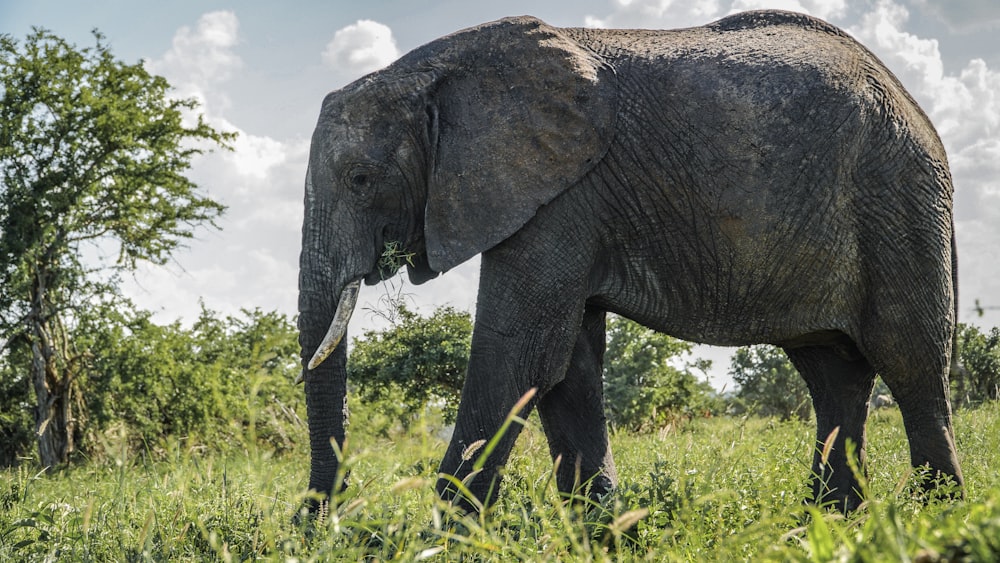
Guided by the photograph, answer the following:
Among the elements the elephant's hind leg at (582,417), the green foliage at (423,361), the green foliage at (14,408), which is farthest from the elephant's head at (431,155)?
the green foliage at (14,408)

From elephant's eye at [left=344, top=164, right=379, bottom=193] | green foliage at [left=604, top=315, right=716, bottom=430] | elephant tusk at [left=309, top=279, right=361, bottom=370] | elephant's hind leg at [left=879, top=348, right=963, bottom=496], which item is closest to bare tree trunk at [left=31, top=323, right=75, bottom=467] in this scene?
green foliage at [left=604, top=315, right=716, bottom=430]

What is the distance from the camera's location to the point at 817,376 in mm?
6020

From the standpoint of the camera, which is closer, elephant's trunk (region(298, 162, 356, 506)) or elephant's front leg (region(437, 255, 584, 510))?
elephant's front leg (region(437, 255, 584, 510))

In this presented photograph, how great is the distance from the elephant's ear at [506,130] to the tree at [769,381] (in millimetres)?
13479

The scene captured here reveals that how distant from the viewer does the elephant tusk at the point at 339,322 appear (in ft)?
15.1

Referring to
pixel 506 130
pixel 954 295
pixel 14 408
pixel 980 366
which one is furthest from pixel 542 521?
pixel 14 408

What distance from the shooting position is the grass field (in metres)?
2.22

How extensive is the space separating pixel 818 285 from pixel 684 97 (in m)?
1.22

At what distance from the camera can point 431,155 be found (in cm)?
488

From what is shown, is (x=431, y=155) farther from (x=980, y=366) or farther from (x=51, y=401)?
(x=51, y=401)

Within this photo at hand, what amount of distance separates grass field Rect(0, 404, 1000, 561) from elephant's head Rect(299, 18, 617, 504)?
2.31ft

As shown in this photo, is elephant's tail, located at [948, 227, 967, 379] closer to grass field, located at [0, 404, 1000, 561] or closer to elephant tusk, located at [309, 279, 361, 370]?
grass field, located at [0, 404, 1000, 561]

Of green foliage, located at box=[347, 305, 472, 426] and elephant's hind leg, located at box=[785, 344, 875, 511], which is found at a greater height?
green foliage, located at box=[347, 305, 472, 426]

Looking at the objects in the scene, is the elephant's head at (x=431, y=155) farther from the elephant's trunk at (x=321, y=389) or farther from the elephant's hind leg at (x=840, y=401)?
the elephant's hind leg at (x=840, y=401)
